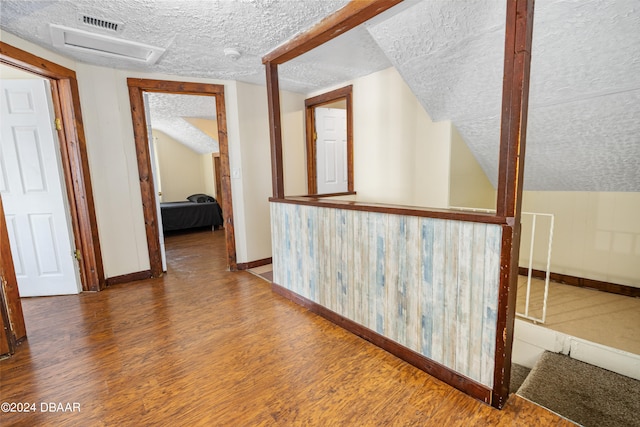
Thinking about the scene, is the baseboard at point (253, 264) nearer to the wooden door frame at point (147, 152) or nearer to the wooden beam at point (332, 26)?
the wooden door frame at point (147, 152)

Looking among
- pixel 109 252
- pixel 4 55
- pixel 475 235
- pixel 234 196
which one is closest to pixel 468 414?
pixel 475 235

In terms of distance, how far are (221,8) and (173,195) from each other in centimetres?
631

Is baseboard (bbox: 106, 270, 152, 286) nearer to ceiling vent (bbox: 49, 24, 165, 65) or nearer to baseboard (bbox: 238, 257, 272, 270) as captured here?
baseboard (bbox: 238, 257, 272, 270)

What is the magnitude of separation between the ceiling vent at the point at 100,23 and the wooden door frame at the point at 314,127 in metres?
2.19

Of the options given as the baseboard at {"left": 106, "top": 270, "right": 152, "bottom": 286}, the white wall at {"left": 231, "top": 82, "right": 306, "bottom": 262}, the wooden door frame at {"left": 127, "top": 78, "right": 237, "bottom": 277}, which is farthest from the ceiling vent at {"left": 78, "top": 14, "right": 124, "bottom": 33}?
the baseboard at {"left": 106, "top": 270, "right": 152, "bottom": 286}

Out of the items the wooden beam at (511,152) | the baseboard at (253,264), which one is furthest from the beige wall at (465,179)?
the baseboard at (253,264)

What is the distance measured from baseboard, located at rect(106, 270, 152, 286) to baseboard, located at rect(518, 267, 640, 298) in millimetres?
4160

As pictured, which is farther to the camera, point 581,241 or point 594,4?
point 581,241

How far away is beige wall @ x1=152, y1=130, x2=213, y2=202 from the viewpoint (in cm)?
718

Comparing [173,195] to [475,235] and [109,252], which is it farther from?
[475,235]

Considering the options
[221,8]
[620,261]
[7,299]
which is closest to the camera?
[221,8]

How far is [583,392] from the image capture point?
1.86m

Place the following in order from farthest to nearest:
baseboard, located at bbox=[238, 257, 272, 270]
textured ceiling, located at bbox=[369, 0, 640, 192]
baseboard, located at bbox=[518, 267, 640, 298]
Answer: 1. baseboard, located at bbox=[238, 257, 272, 270]
2. baseboard, located at bbox=[518, 267, 640, 298]
3. textured ceiling, located at bbox=[369, 0, 640, 192]

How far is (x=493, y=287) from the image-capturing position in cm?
139
